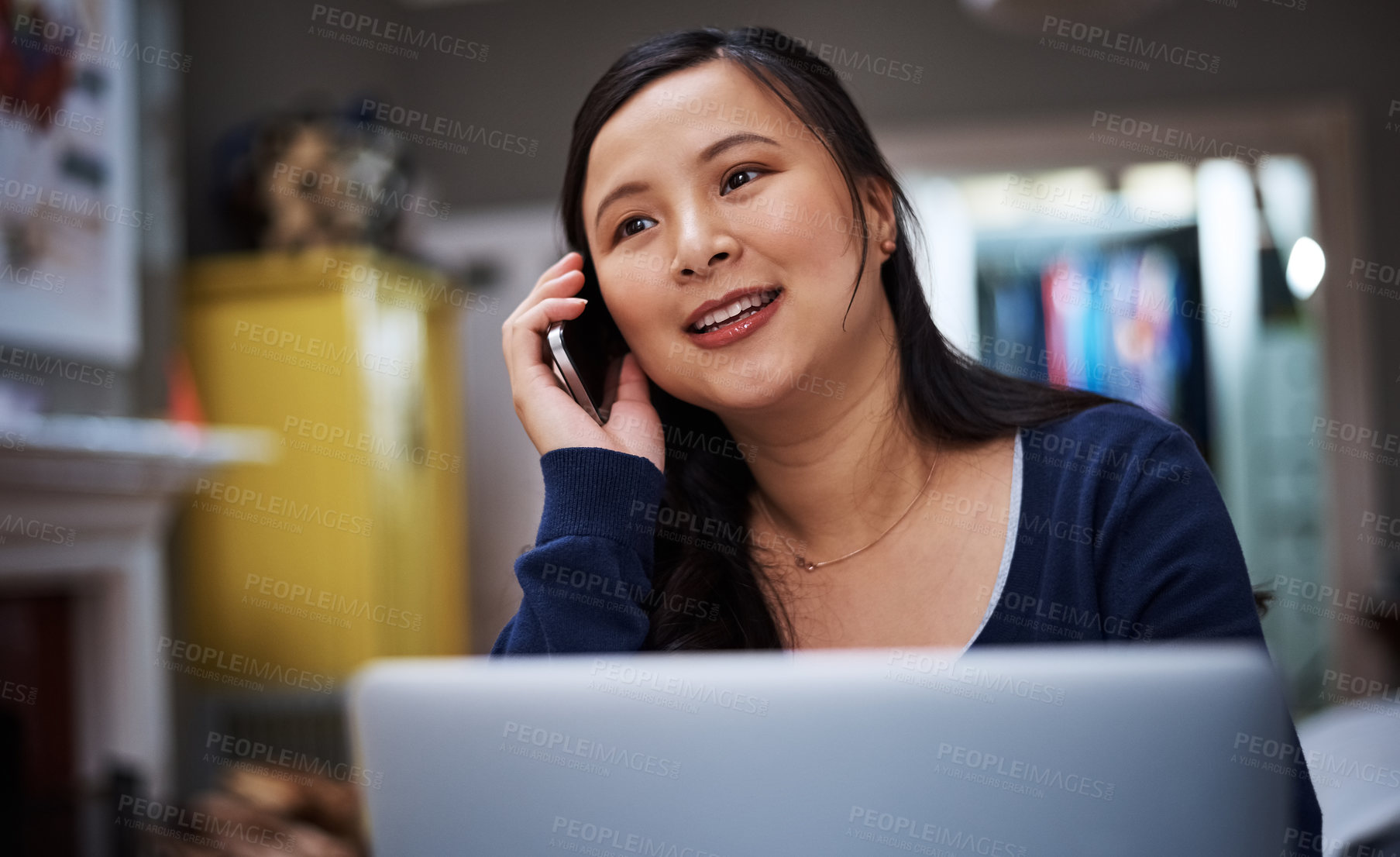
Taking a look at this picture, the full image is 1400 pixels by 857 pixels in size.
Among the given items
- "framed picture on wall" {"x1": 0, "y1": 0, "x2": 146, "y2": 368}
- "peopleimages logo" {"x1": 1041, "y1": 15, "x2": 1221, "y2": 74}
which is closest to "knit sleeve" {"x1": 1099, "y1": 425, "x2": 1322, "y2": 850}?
"framed picture on wall" {"x1": 0, "y1": 0, "x2": 146, "y2": 368}

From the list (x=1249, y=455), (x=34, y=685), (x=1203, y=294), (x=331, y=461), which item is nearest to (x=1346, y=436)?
(x=1249, y=455)

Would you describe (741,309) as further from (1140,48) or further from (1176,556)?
(1140,48)

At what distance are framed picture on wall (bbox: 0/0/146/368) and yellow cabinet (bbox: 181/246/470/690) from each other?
380 mm

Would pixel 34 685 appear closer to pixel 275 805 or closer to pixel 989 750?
pixel 275 805

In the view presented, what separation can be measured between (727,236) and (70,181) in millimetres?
2139

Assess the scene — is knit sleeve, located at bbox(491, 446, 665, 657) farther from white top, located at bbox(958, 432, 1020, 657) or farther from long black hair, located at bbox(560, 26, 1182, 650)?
white top, located at bbox(958, 432, 1020, 657)

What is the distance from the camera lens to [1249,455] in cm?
455

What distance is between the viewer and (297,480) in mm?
3201

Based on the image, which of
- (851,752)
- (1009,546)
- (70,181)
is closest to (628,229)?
(1009,546)

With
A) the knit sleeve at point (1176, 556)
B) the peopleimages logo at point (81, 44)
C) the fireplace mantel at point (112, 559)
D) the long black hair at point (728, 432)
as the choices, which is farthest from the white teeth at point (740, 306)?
the peopleimages logo at point (81, 44)

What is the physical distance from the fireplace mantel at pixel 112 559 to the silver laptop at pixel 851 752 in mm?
1925

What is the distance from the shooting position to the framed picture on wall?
2346 millimetres

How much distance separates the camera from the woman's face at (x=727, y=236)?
1.00 metres

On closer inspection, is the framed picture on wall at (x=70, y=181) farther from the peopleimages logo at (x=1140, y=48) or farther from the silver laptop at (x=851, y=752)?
the peopleimages logo at (x=1140, y=48)
